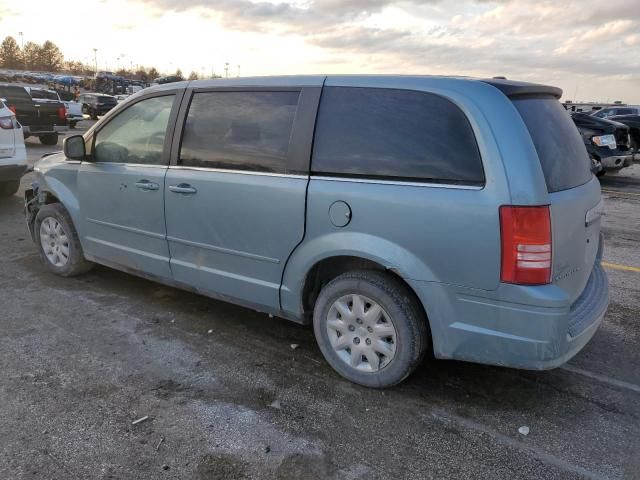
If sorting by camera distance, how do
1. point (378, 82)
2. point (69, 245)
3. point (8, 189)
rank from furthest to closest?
1. point (8, 189)
2. point (69, 245)
3. point (378, 82)

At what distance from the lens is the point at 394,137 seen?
307 centimetres

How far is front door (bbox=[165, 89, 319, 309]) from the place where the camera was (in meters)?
3.39

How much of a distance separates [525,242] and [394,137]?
91cm

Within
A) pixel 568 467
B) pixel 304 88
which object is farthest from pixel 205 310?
pixel 568 467

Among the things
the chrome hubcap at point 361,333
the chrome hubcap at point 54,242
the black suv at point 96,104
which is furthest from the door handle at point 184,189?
the black suv at point 96,104

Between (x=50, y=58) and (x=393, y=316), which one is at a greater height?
(x=50, y=58)

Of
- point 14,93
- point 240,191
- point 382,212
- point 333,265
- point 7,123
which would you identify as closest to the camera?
point 382,212

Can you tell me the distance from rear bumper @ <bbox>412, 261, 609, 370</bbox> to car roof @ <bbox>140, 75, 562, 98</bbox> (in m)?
1.12

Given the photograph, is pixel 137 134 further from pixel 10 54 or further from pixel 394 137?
pixel 10 54

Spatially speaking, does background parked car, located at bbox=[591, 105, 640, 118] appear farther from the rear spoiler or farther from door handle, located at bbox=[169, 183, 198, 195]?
door handle, located at bbox=[169, 183, 198, 195]

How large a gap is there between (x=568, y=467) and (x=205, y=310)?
111 inches

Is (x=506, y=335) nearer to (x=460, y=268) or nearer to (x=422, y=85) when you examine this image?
(x=460, y=268)

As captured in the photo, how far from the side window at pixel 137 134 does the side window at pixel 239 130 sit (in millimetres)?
289

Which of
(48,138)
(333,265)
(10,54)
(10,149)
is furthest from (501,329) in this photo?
(10,54)
